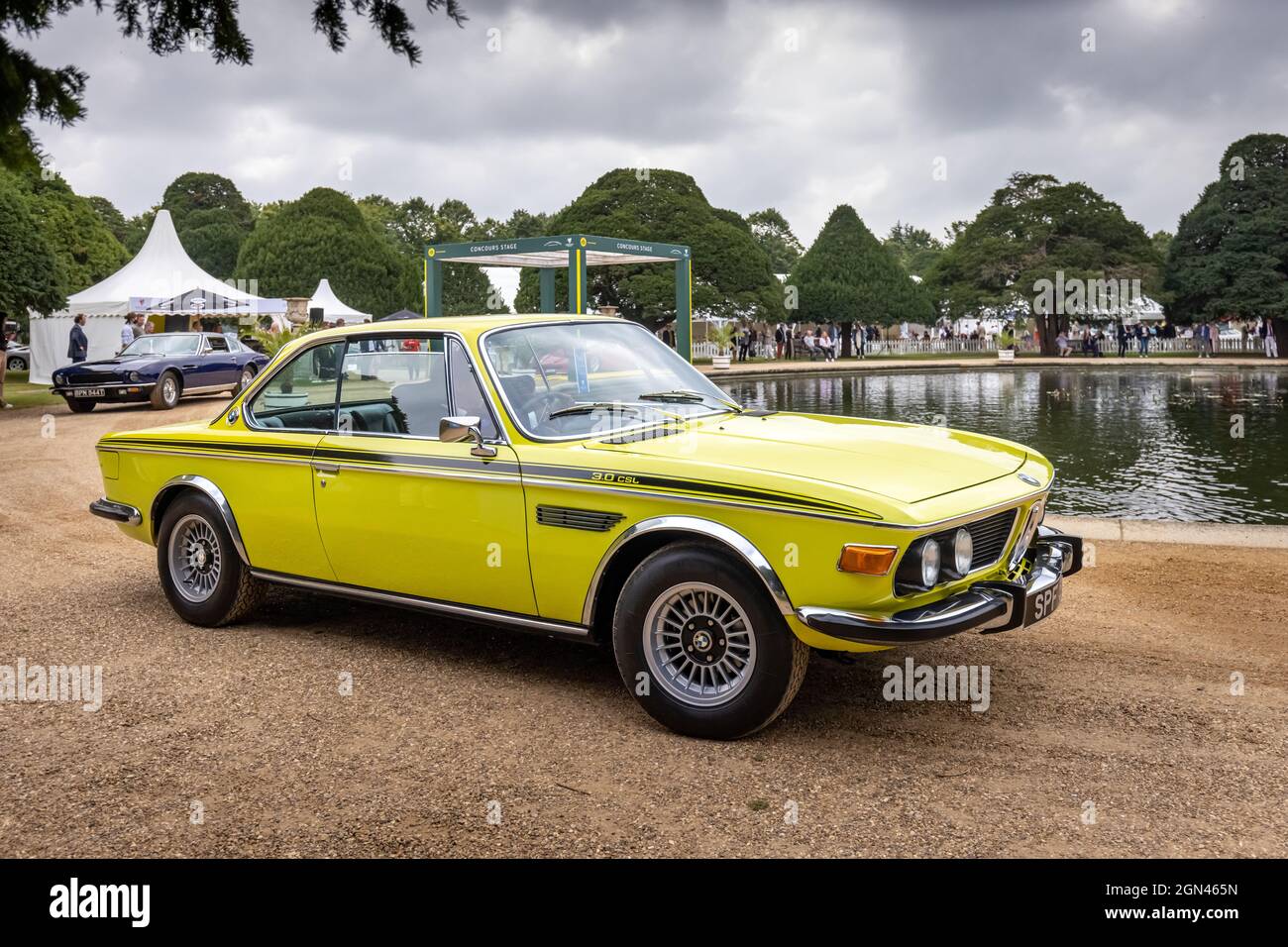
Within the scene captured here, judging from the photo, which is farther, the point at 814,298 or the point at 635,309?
the point at 814,298

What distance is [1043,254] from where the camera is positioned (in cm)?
5275

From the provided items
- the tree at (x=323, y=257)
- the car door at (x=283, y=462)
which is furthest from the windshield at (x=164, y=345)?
the tree at (x=323, y=257)

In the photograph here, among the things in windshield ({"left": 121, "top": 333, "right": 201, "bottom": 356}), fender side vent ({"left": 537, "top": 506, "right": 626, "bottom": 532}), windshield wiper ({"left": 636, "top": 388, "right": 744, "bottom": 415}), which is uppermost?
windshield ({"left": 121, "top": 333, "right": 201, "bottom": 356})

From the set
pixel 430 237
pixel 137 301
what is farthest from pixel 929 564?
pixel 430 237

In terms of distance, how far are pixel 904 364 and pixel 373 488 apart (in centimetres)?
3962

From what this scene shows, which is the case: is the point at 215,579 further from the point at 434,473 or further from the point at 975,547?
the point at 975,547

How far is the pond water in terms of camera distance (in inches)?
506

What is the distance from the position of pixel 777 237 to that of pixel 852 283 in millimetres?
48282

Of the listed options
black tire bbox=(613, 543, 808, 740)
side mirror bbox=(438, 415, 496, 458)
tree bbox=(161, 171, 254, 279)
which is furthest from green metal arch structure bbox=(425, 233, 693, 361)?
tree bbox=(161, 171, 254, 279)

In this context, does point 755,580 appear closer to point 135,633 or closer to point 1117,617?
point 1117,617

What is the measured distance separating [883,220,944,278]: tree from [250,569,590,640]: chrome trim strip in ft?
346

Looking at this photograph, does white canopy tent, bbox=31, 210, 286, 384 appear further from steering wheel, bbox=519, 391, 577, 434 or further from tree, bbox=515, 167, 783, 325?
A: steering wheel, bbox=519, 391, 577, 434
